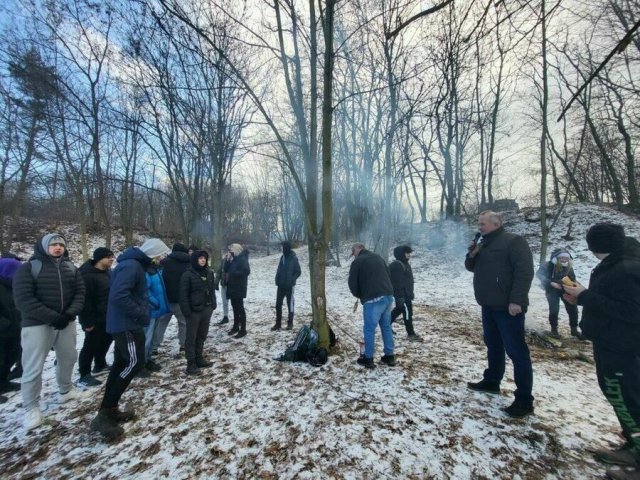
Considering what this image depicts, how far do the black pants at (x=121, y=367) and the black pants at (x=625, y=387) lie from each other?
174 inches

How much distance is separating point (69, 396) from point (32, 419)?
0.63 m

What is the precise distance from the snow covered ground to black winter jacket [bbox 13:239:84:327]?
4.06 feet

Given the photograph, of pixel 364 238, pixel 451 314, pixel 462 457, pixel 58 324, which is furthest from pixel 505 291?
pixel 364 238

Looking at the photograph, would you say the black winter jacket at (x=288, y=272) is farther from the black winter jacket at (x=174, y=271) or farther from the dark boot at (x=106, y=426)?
the dark boot at (x=106, y=426)

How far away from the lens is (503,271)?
3414 millimetres

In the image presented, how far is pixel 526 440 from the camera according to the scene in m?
2.87

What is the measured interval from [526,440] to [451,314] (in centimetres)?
623

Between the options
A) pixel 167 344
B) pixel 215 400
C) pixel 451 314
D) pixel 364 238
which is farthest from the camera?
pixel 364 238

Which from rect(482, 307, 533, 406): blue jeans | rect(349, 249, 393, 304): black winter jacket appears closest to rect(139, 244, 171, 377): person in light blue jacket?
rect(349, 249, 393, 304): black winter jacket

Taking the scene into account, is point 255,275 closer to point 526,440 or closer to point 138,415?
point 138,415

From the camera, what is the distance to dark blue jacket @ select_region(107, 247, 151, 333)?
10.7 ft

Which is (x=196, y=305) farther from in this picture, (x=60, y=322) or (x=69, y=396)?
(x=69, y=396)

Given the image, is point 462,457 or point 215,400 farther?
point 215,400

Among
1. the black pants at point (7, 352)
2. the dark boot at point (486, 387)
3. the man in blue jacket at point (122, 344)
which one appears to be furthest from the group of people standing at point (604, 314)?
the black pants at point (7, 352)
